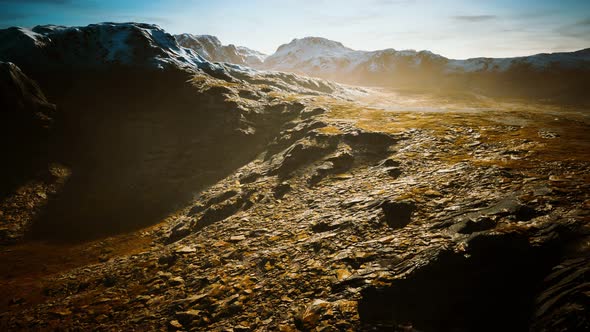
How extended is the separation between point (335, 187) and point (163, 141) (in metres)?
32.3

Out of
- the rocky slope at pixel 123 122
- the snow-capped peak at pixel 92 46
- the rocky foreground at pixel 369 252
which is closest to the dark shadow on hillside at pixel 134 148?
the rocky slope at pixel 123 122

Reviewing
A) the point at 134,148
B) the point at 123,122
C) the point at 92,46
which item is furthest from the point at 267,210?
the point at 92,46

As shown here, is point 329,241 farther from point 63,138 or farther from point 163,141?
point 63,138

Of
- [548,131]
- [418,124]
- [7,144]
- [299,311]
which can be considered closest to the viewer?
[299,311]

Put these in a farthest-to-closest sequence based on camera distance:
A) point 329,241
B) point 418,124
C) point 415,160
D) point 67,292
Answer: point 418,124 → point 415,160 → point 67,292 → point 329,241

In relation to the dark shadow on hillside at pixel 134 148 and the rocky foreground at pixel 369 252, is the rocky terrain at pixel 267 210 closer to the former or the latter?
the rocky foreground at pixel 369 252

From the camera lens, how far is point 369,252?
13602 mm

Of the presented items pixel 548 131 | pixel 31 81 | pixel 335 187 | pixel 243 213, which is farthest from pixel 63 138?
pixel 548 131

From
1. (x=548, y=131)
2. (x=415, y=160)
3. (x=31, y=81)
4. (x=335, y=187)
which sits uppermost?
(x=31, y=81)

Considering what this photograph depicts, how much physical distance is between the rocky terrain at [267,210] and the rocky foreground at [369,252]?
0.09 metres

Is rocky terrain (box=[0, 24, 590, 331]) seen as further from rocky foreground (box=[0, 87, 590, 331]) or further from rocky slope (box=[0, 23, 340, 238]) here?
rocky slope (box=[0, 23, 340, 238])

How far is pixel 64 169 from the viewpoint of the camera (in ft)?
123

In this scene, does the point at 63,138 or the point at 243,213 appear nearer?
the point at 243,213

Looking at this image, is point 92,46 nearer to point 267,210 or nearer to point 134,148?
point 134,148
